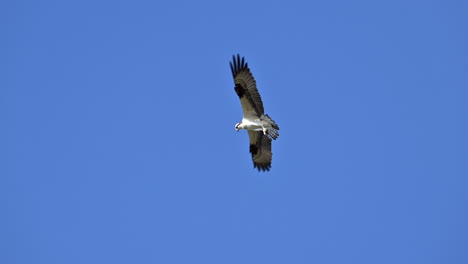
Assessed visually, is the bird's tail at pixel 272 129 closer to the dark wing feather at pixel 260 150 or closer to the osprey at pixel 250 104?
the osprey at pixel 250 104

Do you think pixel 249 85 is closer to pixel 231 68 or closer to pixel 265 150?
pixel 231 68

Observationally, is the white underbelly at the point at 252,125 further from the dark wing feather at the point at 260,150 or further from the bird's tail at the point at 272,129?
the dark wing feather at the point at 260,150

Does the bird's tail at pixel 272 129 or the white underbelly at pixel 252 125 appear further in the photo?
the white underbelly at pixel 252 125

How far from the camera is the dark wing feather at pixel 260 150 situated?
26.1 meters

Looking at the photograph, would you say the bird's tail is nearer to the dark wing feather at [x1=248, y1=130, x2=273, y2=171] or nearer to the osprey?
the osprey

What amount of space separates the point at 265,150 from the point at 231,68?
348 cm

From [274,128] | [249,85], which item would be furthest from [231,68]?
[274,128]

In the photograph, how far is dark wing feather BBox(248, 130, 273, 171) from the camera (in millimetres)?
26141

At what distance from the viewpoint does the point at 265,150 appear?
26.4m

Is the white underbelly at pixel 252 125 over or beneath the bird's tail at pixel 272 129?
over

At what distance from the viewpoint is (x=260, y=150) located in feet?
87.0

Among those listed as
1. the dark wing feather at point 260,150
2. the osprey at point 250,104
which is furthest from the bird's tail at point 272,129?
the dark wing feather at point 260,150

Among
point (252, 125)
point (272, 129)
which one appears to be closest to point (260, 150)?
point (252, 125)

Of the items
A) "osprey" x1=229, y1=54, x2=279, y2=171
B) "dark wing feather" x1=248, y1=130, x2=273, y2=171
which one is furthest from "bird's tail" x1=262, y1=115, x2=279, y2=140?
"dark wing feather" x1=248, y1=130, x2=273, y2=171
